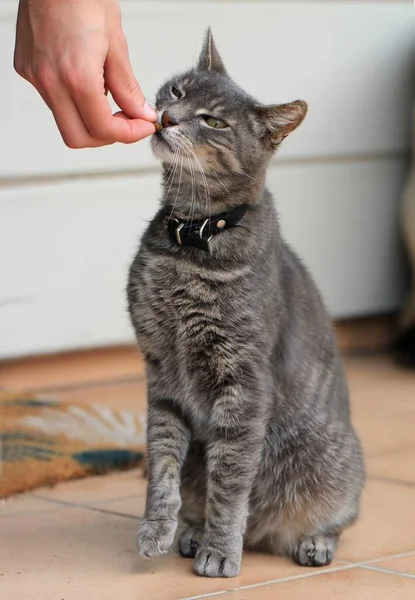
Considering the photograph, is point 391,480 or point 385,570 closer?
point 385,570

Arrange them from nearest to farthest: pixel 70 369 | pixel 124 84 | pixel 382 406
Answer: pixel 124 84 → pixel 382 406 → pixel 70 369

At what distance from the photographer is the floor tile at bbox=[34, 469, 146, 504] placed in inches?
88.7

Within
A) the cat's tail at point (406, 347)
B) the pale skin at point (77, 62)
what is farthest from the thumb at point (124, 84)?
the cat's tail at point (406, 347)

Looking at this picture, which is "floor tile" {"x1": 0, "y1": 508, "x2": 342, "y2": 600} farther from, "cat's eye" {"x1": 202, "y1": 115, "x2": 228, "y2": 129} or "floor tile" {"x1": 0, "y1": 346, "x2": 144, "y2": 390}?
"floor tile" {"x1": 0, "y1": 346, "x2": 144, "y2": 390}

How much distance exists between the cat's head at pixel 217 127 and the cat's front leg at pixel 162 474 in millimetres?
415

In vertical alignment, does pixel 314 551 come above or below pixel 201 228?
below

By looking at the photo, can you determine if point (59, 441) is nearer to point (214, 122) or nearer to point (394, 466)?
point (394, 466)

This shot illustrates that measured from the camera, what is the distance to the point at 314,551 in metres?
1.88

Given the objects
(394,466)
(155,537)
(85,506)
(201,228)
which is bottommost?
(394,466)

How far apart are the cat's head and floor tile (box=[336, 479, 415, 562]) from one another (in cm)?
71

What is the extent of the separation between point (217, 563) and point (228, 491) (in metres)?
0.12

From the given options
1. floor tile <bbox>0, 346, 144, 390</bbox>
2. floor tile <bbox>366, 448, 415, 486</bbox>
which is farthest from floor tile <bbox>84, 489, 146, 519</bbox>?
floor tile <bbox>0, 346, 144, 390</bbox>

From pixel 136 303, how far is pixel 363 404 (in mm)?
1396

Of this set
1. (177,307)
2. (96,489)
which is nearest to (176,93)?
(177,307)
